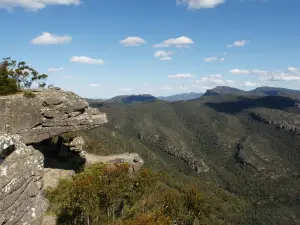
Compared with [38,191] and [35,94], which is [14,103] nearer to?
[35,94]

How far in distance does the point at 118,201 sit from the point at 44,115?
16198 millimetres

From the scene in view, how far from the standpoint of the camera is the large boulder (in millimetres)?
9781

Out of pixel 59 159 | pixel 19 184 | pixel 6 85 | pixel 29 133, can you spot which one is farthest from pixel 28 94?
pixel 19 184

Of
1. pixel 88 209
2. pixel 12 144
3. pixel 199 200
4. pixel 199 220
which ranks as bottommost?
pixel 199 220

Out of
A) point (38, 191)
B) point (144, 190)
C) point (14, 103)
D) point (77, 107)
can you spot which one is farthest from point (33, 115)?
point (38, 191)

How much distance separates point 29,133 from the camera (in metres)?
41.5

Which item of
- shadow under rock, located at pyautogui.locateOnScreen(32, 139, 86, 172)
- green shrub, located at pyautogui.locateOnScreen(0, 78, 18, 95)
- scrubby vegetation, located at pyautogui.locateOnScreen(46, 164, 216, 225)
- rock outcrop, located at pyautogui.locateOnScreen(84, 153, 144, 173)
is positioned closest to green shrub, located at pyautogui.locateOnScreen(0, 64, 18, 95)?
green shrub, located at pyautogui.locateOnScreen(0, 78, 18, 95)

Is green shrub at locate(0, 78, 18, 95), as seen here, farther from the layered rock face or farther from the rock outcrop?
the rock outcrop

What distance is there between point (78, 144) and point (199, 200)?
23.8 meters

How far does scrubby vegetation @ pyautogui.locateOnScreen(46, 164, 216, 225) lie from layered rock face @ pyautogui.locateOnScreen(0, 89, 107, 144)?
25.5 ft

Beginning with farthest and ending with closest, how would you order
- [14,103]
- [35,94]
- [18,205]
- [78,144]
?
[78,144] < [35,94] < [14,103] < [18,205]

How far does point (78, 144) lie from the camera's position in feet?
181

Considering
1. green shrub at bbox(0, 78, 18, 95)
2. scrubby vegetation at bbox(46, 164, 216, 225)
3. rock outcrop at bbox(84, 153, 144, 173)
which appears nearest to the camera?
scrubby vegetation at bbox(46, 164, 216, 225)

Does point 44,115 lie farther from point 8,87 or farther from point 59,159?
point 59,159
